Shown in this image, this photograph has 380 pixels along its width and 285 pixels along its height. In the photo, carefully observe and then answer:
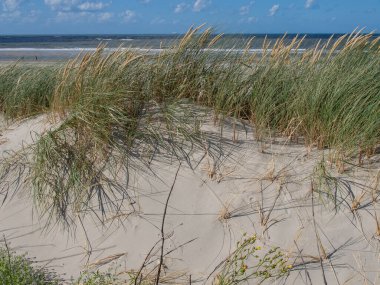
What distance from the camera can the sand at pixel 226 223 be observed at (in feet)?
10.9

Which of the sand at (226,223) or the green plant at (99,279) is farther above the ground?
the sand at (226,223)

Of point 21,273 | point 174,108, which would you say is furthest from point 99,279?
point 174,108

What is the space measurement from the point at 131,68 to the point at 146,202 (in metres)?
1.48

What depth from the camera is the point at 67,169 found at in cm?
403

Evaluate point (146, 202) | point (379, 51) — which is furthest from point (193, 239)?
point (379, 51)

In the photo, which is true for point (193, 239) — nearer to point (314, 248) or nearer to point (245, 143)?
point (314, 248)

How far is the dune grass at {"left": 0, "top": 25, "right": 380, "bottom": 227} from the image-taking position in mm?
3939

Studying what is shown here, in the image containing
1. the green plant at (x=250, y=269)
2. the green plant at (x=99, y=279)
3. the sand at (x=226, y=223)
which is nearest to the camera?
the green plant at (x=250, y=269)

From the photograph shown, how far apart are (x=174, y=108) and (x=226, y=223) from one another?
1.25 metres

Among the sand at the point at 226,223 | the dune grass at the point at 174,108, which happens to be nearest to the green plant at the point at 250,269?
the sand at the point at 226,223

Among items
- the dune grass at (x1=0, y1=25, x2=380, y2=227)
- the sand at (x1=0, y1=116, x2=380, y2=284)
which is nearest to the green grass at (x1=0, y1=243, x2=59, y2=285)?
the sand at (x1=0, y1=116, x2=380, y2=284)

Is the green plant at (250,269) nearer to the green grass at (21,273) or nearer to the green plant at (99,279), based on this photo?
the green plant at (99,279)

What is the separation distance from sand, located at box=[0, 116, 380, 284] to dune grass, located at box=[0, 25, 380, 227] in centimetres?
16

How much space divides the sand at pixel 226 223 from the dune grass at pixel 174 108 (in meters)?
0.16
